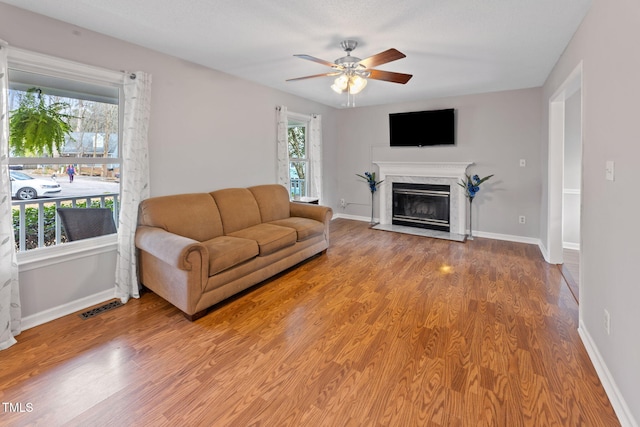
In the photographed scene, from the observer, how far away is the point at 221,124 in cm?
398

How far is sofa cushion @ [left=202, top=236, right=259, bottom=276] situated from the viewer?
8.86 feet

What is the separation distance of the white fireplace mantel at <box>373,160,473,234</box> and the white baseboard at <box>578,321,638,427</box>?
3407mm

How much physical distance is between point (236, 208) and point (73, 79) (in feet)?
6.30

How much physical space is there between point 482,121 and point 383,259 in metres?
3.01

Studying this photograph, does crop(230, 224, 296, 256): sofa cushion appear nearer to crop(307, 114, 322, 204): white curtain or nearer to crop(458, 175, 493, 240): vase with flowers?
crop(307, 114, 322, 204): white curtain

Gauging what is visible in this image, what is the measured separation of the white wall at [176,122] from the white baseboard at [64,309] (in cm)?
5

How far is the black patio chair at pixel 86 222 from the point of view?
2.82 metres

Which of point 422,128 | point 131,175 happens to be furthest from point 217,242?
point 422,128

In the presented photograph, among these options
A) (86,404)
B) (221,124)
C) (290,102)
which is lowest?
(86,404)

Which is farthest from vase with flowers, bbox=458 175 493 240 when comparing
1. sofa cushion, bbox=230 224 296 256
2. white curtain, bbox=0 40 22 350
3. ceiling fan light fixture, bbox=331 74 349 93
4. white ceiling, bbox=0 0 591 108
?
white curtain, bbox=0 40 22 350

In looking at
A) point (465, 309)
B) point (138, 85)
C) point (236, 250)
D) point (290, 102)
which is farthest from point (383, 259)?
point (138, 85)

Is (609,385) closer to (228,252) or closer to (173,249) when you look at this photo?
(228,252)

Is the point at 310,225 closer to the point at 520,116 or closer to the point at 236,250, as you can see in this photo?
the point at 236,250

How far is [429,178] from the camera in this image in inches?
226
